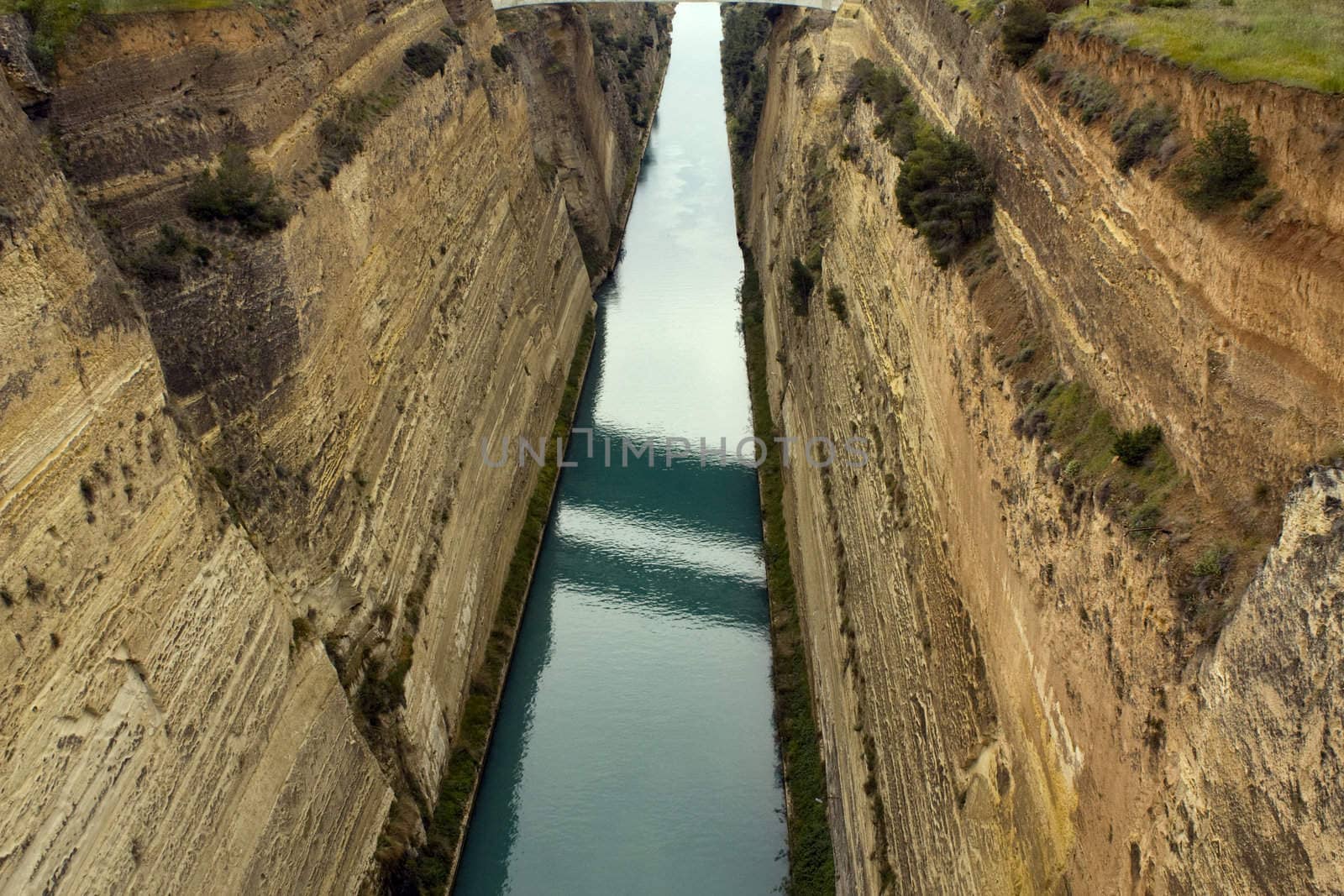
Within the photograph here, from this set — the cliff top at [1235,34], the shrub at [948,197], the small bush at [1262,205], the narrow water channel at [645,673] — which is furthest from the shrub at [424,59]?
the small bush at [1262,205]

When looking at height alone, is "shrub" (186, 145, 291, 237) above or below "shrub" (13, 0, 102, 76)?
below

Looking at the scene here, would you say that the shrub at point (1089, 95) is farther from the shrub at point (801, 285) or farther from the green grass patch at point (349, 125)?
the shrub at point (801, 285)

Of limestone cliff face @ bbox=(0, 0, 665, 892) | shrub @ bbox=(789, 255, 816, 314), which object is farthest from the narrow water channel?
shrub @ bbox=(789, 255, 816, 314)

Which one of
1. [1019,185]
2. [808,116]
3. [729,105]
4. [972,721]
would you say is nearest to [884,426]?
[1019,185]

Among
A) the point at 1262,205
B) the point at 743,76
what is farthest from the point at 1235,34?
the point at 743,76

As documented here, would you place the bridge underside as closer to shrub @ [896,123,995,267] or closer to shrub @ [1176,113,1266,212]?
shrub @ [896,123,995,267]
